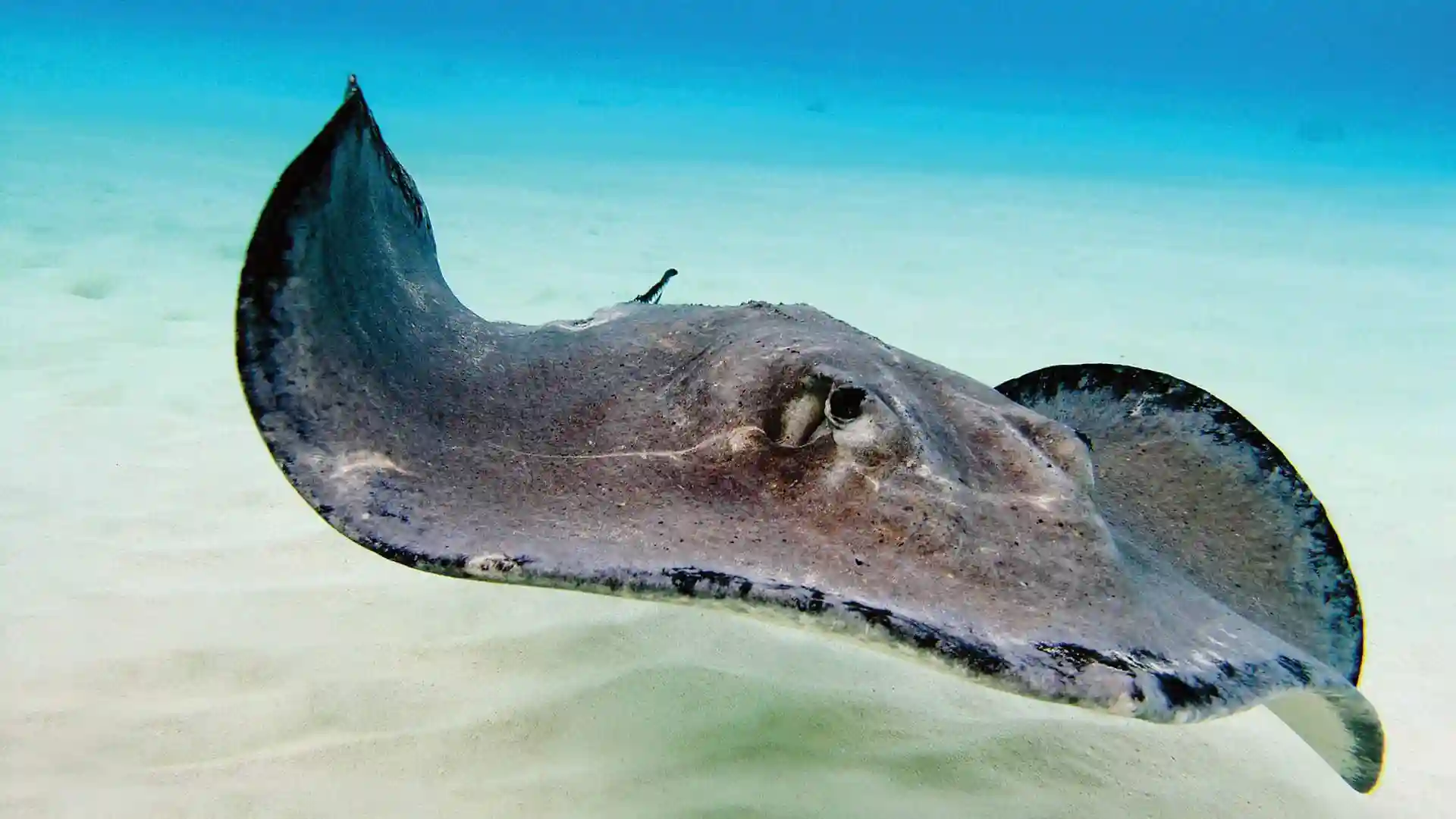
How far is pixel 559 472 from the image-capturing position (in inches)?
75.9

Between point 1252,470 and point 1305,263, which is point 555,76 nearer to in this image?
point 1305,263

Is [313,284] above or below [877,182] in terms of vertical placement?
below

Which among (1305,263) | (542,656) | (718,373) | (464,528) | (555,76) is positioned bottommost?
(542,656)

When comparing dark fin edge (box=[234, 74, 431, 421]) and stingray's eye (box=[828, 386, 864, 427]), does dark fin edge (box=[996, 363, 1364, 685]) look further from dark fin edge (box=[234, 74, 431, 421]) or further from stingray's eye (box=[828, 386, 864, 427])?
dark fin edge (box=[234, 74, 431, 421])

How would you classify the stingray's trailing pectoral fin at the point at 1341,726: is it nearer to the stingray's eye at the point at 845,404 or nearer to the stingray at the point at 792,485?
the stingray at the point at 792,485

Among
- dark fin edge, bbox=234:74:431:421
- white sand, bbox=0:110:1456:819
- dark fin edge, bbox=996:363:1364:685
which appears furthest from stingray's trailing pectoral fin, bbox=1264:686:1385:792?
dark fin edge, bbox=234:74:431:421

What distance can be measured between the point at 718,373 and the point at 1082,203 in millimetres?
15185

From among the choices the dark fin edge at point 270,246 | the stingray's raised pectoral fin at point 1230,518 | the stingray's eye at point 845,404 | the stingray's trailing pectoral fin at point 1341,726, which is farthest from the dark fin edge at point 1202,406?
the dark fin edge at point 270,246

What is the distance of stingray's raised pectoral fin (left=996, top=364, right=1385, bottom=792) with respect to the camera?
6.46 ft

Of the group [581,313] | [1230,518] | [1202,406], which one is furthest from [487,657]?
[581,313]

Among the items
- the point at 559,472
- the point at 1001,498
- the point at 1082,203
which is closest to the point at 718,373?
the point at 559,472

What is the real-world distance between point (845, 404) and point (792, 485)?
25 cm

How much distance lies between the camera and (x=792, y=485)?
1.84 meters

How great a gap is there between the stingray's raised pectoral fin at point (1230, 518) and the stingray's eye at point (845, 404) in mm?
681
